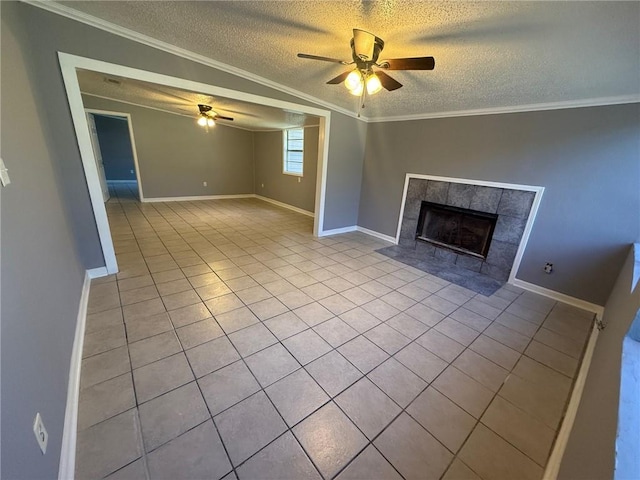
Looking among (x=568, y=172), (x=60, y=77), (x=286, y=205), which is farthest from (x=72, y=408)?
(x=286, y=205)

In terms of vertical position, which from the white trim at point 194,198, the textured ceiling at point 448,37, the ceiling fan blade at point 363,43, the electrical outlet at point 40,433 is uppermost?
the textured ceiling at point 448,37

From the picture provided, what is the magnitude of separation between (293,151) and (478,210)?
15.2 feet

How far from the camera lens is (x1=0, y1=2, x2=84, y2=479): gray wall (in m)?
0.85

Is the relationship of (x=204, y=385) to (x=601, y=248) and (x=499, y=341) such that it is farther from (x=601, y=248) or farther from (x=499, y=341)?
Result: (x=601, y=248)

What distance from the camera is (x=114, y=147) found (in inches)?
377

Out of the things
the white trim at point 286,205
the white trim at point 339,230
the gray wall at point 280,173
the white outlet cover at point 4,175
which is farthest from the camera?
the white trim at point 286,205

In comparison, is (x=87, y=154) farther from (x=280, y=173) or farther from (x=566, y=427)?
(x=280, y=173)

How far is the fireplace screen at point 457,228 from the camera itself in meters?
3.56

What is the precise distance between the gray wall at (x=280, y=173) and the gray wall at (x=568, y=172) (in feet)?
9.42

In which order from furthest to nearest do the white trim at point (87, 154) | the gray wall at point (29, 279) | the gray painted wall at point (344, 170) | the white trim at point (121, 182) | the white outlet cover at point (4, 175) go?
1. the white trim at point (121, 182)
2. the gray painted wall at point (344, 170)
3. the white trim at point (87, 154)
4. the white outlet cover at point (4, 175)
5. the gray wall at point (29, 279)

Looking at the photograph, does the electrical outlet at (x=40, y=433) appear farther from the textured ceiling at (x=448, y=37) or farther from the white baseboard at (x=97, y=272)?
the textured ceiling at (x=448, y=37)

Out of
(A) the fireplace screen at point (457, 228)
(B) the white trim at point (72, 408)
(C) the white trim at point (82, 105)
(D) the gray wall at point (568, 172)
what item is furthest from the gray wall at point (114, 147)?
(D) the gray wall at point (568, 172)

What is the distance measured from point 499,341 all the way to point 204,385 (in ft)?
8.00

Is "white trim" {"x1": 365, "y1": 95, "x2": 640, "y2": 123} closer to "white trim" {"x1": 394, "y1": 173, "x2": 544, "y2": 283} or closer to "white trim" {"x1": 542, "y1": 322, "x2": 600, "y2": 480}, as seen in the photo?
"white trim" {"x1": 394, "y1": 173, "x2": 544, "y2": 283}
